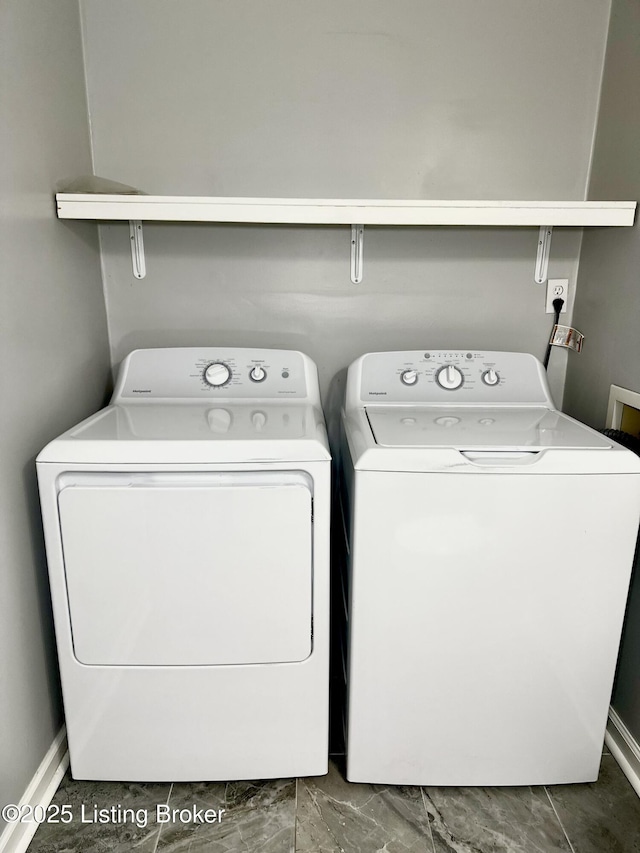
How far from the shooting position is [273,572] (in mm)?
1318

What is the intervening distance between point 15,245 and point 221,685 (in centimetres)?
114

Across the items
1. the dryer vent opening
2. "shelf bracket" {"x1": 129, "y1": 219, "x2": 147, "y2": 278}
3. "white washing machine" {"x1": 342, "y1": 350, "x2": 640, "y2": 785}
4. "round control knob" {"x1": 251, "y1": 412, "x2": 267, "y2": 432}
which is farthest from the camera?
"shelf bracket" {"x1": 129, "y1": 219, "x2": 147, "y2": 278}

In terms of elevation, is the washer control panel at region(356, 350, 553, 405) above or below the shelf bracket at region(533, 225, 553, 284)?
below

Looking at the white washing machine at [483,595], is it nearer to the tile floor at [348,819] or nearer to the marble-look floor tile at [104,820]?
the tile floor at [348,819]

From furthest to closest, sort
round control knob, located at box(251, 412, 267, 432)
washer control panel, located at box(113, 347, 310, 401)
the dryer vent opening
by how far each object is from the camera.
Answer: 1. washer control panel, located at box(113, 347, 310, 401)
2. the dryer vent opening
3. round control knob, located at box(251, 412, 267, 432)

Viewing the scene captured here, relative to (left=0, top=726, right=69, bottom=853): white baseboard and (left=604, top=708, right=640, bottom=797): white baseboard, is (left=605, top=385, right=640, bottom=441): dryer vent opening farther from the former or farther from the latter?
(left=0, top=726, right=69, bottom=853): white baseboard

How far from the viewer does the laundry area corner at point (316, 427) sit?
1281mm

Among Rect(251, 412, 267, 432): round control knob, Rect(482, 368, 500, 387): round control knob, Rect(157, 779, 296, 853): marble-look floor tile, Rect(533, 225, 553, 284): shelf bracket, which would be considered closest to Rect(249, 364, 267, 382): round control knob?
Rect(251, 412, 267, 432): round control knob

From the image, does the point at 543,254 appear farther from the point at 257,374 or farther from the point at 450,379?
the point at 257,374

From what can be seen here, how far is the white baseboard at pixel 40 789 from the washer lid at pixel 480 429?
1170 mm

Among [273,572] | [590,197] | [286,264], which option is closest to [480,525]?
[273,572]

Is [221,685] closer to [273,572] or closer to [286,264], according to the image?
[273,572]

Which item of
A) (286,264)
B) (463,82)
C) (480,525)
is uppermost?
(463,82)

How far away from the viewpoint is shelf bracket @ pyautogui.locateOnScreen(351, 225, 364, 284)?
1850 millimetres
